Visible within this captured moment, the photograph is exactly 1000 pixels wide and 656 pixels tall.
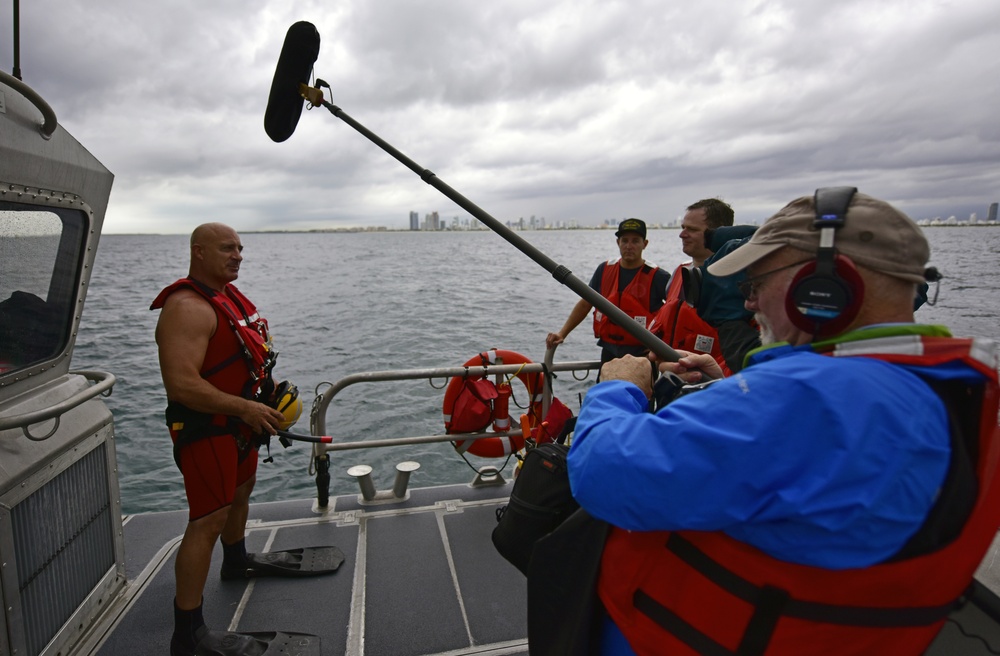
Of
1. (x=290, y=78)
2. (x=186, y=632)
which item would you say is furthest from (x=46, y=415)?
(x=290, y=78)

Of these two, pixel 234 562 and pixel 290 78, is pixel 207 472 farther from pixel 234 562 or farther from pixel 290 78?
pixel 290 78

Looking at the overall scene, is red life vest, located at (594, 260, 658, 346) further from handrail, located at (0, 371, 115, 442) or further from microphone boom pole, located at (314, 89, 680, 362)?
handrail, located at (0, 371, 115, 442)

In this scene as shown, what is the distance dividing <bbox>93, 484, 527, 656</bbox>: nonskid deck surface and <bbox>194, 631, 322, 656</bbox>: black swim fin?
89 mm

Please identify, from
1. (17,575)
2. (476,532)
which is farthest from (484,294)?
(17,575)

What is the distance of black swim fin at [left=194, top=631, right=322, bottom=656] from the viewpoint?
2.52m

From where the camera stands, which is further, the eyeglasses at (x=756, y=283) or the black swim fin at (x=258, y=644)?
the black swim fin at (x=258, y=644)

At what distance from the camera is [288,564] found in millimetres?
3270

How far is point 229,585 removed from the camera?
315cm

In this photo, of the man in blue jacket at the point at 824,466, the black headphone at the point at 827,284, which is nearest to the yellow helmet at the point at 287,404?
the man in blue jacket at the point at 824,466

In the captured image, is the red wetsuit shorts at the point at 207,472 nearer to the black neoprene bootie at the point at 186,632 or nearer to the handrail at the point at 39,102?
the black neoprene bootie at the point at 186,632

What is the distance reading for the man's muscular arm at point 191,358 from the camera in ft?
8.28

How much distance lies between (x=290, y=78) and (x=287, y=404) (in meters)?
1.70

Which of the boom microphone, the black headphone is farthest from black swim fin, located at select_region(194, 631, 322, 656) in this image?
the black headphone

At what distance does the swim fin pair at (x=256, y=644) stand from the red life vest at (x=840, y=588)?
7.04ft
